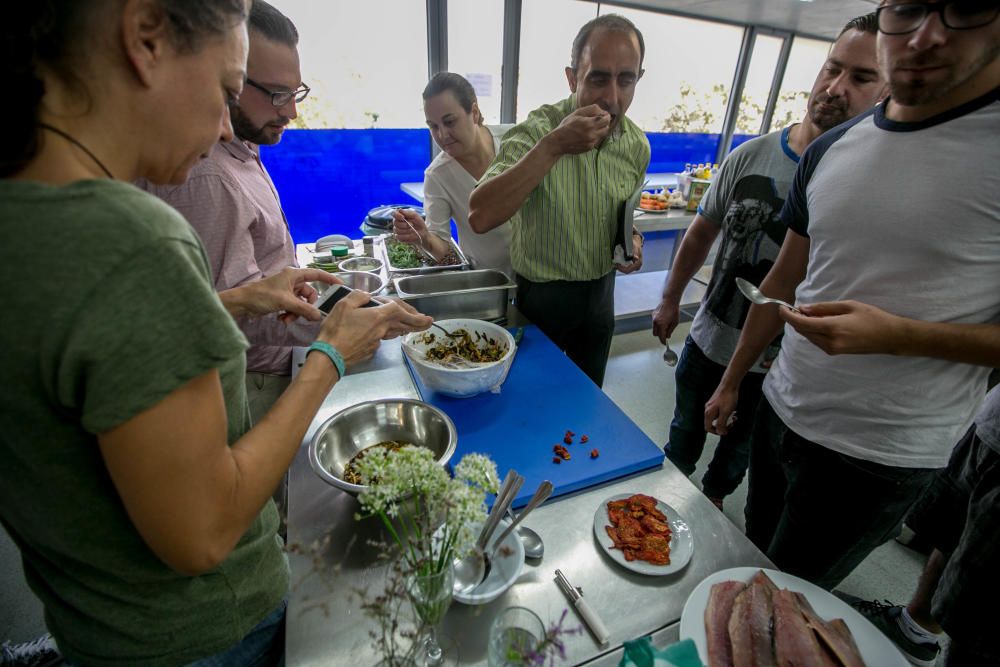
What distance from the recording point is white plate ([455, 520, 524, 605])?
2.47 feet

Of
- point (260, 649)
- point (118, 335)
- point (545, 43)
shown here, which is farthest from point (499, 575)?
point (545, 43)

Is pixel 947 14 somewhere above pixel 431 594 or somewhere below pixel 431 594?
above

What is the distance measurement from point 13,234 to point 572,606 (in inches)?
35.7

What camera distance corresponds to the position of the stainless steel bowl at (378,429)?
3.52 ft

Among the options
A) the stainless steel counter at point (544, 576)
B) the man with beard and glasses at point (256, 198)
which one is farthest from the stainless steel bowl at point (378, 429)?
the man with beard and glasses at point (256, 198)

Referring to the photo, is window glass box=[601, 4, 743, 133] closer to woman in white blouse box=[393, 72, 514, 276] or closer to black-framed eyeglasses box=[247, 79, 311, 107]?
woman in white blouse box=[393, 72, 514, 276]

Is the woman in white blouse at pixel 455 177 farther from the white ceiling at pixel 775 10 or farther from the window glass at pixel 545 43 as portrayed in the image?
the white ceiling at pixel 775 10

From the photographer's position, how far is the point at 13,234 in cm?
39

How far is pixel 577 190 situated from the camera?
1.72m

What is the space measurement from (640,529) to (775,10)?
511cm

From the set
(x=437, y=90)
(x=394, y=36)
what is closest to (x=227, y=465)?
(x=437, y=90)

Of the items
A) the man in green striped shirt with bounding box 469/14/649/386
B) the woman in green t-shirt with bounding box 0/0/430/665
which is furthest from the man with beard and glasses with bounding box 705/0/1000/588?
the woman in green t-shirt with bounding box 0/0/430/665

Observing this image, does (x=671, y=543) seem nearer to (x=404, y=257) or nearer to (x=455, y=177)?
(x=404, y=257)

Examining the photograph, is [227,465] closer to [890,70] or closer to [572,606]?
[572,606]
